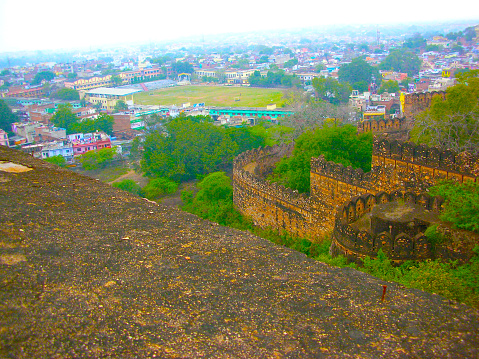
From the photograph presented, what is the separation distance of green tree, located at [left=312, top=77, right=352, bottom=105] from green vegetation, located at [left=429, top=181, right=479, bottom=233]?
47614mm

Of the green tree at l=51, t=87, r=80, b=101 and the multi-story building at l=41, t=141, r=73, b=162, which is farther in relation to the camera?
the green tree at l=51, t=87, r=80, b=101

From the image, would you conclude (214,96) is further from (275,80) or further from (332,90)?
(332,90)

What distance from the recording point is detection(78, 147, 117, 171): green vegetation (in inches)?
1512

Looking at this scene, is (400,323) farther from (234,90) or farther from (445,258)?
(234,90)

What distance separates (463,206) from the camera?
884 cm

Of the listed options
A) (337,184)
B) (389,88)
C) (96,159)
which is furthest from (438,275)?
(389,88)

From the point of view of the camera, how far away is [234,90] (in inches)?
3767

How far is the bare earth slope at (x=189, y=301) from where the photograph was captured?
3.45 meters

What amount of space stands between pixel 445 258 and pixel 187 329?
7.01m

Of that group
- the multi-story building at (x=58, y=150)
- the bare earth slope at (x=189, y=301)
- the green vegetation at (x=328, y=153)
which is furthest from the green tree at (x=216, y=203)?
the multi-story building at (x=58, y=150)

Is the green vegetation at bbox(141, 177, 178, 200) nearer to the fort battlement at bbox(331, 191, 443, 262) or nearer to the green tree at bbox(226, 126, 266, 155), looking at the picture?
the green tree at bbox(226, 126, 266, 155)

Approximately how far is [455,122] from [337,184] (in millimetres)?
5365

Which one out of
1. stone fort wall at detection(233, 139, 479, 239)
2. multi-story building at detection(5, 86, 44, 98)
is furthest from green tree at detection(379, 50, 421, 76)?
stone fort wall at detection(233, 139, 479, 239)

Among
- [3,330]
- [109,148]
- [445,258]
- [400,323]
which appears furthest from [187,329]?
[109,148]
